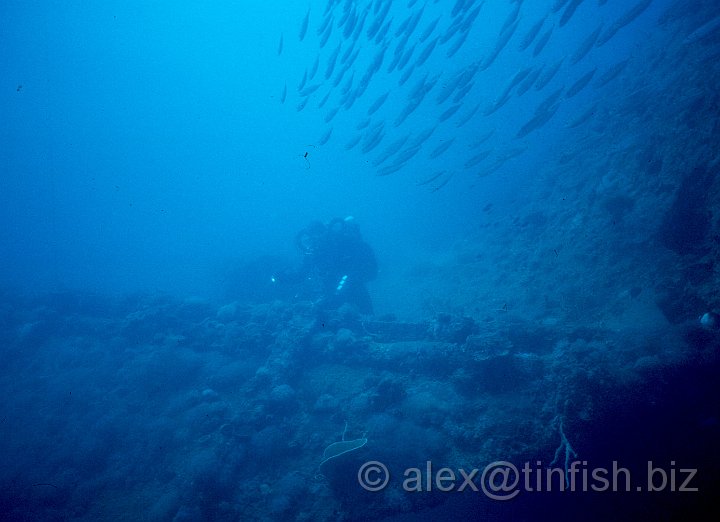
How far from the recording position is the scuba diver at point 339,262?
48.5 ft

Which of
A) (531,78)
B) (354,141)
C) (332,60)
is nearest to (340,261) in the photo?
(354,141)

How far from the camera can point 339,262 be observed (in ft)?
49.2

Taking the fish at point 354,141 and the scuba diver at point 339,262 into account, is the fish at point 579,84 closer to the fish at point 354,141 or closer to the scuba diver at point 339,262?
the fish at point 354,141

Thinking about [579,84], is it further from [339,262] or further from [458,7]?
[339,262]

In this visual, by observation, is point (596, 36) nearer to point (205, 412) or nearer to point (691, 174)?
Result: point (691, 174)

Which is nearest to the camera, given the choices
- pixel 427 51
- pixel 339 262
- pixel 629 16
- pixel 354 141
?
pixel 629 16

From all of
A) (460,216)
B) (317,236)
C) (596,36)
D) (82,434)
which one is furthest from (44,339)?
(460,216)

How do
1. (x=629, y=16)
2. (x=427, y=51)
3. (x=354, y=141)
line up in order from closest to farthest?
(x=629, y=16), (x=427, y=51), (x=354, y=141)

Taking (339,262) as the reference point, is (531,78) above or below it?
Result: above

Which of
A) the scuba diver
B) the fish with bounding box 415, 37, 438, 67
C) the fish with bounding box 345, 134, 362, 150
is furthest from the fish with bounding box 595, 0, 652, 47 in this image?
the scuba diver

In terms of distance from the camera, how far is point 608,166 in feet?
39.8

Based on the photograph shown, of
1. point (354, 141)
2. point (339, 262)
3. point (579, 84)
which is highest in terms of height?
point (354, 141)

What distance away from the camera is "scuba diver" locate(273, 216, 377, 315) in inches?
582

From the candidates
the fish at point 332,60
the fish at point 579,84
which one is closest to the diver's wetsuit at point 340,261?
the fish at point 332,60
